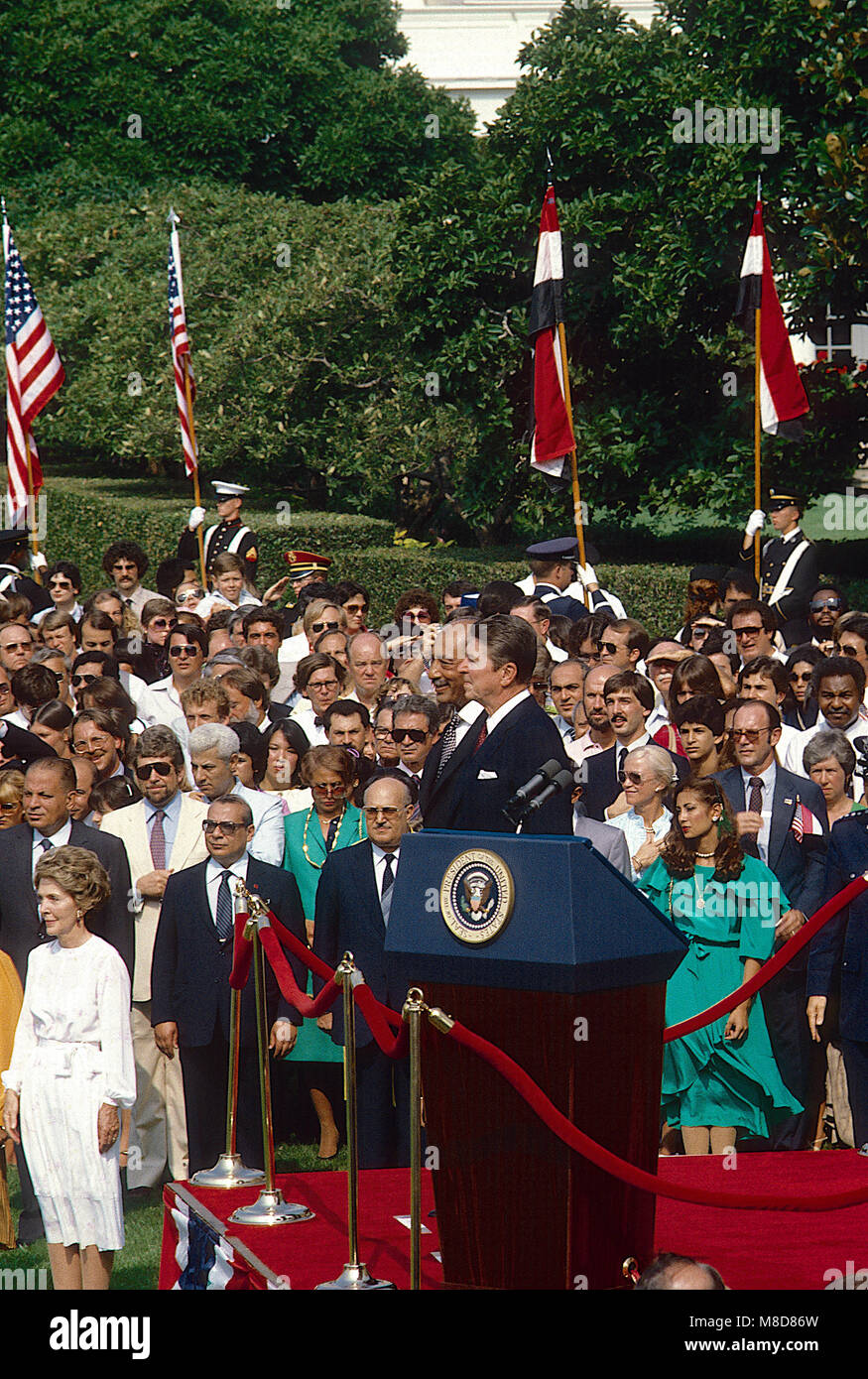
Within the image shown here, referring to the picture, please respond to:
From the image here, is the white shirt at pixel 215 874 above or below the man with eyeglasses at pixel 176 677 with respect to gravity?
below

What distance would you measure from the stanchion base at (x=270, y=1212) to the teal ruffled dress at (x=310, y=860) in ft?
7.88

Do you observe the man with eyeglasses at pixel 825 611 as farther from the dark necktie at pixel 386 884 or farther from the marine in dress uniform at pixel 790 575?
the dark necktie at pixel 386 884

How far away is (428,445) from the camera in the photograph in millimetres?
24344

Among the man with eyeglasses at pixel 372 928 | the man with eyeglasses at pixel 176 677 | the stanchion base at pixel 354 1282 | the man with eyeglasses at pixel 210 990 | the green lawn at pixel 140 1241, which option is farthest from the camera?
the man with eyeglasses at pixel 176 677

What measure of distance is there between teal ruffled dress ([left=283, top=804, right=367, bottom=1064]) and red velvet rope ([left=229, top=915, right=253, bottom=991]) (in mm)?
2057

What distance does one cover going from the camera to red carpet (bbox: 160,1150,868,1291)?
5.20 meters

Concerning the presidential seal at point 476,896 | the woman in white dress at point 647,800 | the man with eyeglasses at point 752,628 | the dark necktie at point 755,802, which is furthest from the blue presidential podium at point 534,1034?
the man with eyeglasses at point 752,628

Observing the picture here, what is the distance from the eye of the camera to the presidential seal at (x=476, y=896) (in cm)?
475

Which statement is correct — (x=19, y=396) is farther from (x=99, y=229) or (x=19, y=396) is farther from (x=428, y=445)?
(x=99, y=229)

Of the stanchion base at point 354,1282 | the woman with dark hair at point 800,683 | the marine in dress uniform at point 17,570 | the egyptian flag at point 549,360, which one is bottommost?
the stanchion base at point 354,1282

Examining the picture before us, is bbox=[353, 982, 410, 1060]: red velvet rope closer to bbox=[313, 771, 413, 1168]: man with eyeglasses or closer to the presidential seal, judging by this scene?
the presidential seal

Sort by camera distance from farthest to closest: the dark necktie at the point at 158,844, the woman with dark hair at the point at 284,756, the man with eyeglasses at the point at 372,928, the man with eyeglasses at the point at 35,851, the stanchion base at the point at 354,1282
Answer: the woman with dark hair at the point at 284,756 < the dark necktie at the point at 158,844 < the man with eyeglasses at the point at 35,851 < the man with eyeglasses at the point at 372,928 < the stanchion base at the point at 354,1282

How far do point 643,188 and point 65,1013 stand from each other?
17186 millimetres

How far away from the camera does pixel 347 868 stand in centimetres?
755
